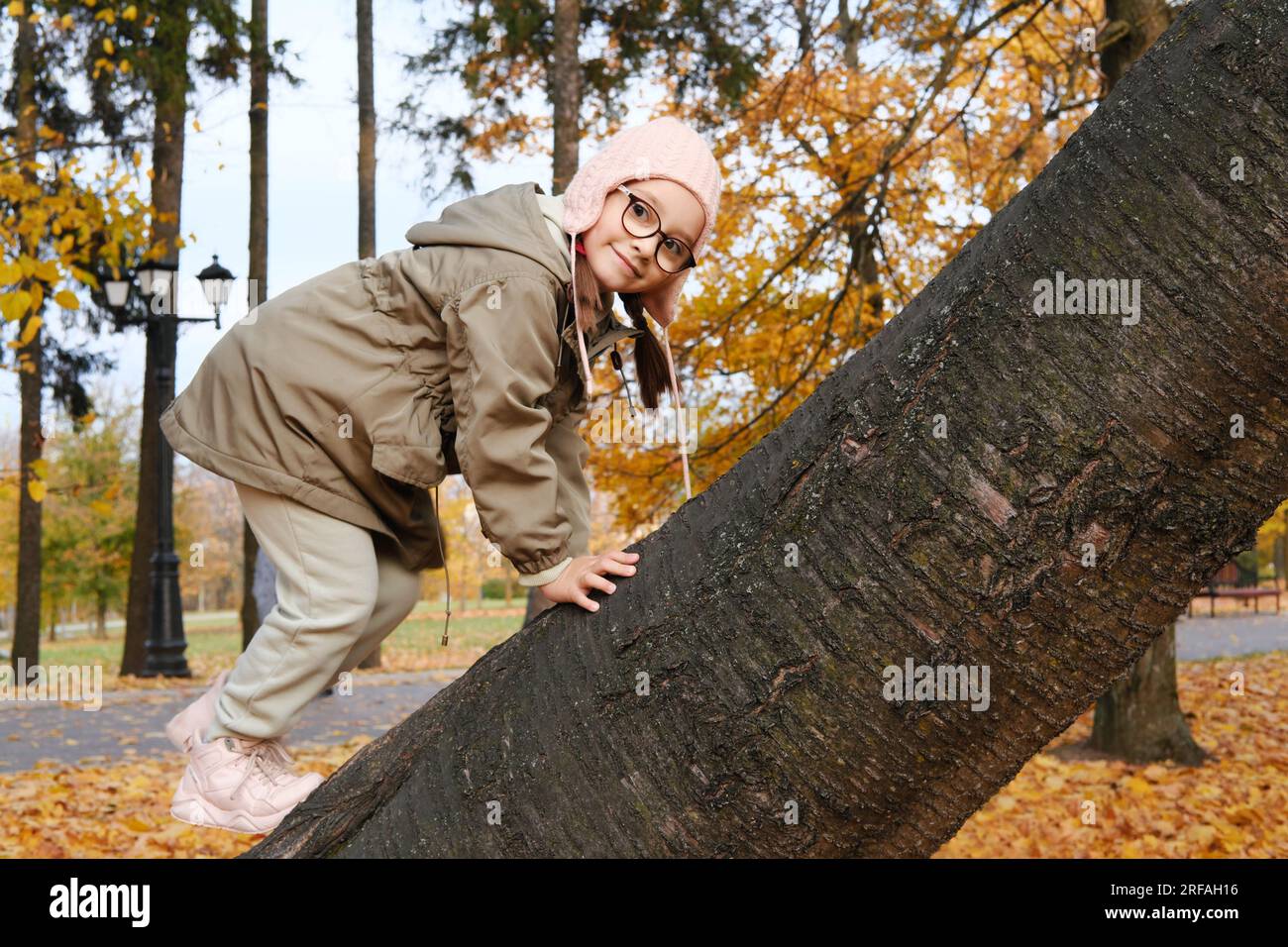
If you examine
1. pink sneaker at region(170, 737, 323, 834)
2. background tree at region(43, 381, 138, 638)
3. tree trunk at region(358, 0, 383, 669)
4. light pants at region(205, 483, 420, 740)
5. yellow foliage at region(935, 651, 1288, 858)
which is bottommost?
yellow foliage at region(935, 651, 1288, 858)

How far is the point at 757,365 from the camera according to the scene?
23.9 ft

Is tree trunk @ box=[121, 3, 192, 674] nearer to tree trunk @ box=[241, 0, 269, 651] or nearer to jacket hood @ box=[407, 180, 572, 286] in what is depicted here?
tree trunk @ box=[241, 0, 269, 651]

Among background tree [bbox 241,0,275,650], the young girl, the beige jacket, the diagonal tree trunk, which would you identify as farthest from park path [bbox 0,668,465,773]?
the diagonal tree trunk

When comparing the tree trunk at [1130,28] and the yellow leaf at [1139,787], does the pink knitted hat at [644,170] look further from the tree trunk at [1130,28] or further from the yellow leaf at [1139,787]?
the yellow leaf at [1139,787]

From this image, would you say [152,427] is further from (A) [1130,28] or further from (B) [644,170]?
(B) [644,170]

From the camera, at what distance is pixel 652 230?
2070 mm

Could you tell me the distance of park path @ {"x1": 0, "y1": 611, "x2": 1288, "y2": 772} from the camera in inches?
279

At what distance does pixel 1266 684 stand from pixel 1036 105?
5892mm

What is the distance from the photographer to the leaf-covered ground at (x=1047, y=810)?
4.75 metres

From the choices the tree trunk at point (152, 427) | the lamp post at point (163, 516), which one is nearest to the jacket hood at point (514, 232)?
the lamp post at point (163, 516)

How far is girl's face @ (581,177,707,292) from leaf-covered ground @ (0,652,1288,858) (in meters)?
3.25

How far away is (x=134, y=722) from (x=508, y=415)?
778 centimetres
